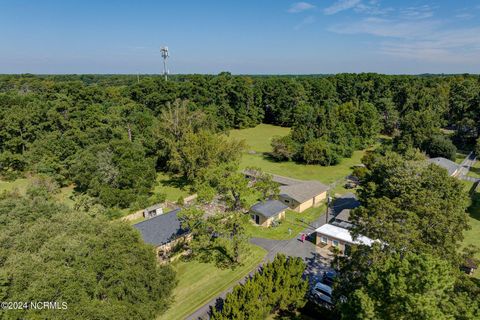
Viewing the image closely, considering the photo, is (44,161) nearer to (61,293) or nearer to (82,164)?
(82,164)

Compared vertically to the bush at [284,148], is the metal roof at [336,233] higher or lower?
lower

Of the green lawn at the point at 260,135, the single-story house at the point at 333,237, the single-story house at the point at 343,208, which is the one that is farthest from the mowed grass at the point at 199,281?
the green lawn at the point at 260,135

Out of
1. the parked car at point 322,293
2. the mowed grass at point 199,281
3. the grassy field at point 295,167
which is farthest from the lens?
the grassy field at point 295,167

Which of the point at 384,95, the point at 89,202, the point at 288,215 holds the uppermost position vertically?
the point at 384,95

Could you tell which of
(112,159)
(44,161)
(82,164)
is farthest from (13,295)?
(44,161)

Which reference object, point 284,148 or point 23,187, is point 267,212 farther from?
point 23,187

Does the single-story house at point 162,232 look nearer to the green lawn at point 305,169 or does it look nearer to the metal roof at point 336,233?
the metal roof at point 336,233
